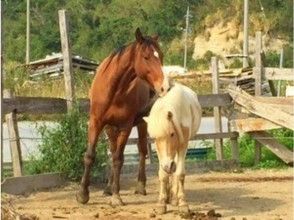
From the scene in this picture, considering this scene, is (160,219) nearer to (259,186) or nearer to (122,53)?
(122,53)

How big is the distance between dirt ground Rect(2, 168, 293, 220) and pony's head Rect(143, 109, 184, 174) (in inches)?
21.3

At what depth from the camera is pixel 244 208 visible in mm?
8227

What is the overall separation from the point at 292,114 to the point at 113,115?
332 centimetres

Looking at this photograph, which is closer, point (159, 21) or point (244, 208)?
point (244, 208)

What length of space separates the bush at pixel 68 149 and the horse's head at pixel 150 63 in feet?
5.84

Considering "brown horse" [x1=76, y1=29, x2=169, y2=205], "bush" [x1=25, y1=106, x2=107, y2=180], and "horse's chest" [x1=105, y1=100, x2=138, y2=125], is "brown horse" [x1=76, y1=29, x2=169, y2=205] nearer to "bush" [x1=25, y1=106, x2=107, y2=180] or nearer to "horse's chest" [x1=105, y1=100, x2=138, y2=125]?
"horse's chest" [x1=105, y1=100, x2=138, y2=125]

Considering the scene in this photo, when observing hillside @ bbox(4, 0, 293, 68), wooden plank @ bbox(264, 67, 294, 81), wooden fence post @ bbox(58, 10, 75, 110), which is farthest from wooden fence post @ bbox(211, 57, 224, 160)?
hillside @ bbox(4, 0, 293, 68)

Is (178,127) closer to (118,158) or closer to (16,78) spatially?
(118,158)

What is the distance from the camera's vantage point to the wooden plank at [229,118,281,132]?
1144cm

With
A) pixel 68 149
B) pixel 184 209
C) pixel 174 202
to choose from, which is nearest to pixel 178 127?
pixel 184 209

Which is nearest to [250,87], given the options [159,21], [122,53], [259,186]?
[259,186]

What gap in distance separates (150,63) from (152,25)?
3911 centimetres

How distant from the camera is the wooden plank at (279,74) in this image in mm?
12008

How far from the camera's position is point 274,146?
11.8 m
